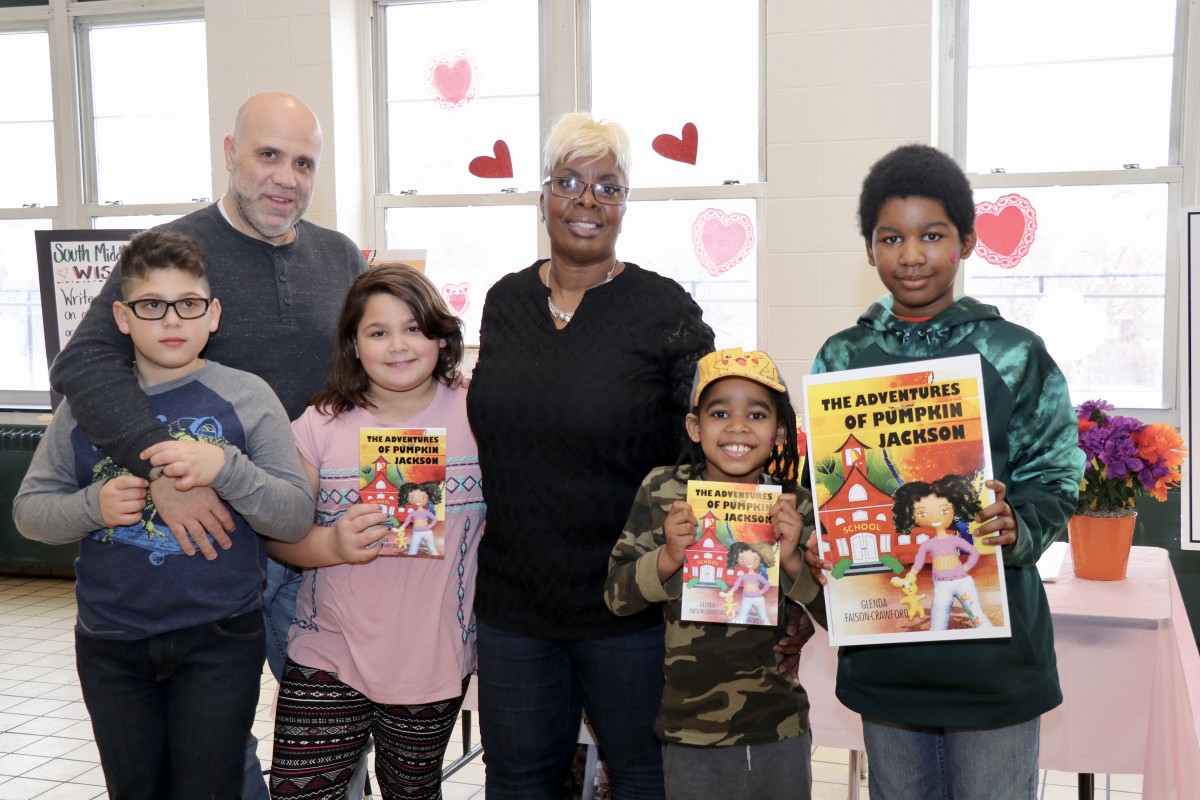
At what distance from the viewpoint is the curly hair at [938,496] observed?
1.52 meters

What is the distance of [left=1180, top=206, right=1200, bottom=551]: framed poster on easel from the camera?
6.98 ft

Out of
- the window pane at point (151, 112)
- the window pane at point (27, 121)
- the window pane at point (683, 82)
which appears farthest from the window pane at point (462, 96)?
the window pane at point (27, 121)

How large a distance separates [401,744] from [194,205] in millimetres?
4242

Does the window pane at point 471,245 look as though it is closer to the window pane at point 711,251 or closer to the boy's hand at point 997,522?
the window pane at point 711,251

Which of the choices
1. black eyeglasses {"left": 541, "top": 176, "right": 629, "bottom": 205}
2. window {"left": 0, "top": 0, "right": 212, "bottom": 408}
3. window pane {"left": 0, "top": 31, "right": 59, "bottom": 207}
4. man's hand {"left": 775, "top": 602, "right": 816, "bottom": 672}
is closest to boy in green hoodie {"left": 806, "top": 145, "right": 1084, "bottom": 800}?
man's hand {"left": 775, "top": 602, "right": 816, "bottom": 672}

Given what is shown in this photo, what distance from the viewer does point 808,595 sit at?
1699 millimetres

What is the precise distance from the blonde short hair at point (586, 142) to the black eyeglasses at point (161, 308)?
71 centimetres

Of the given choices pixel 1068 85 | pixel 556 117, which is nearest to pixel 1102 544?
pixel 1068 85

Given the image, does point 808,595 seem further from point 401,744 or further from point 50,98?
point 50,98

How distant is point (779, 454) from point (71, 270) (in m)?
3.67

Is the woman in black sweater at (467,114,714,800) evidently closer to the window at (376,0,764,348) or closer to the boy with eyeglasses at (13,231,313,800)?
the boy with eyeglasses at (13,231,313,800)

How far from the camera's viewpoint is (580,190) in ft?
6.20

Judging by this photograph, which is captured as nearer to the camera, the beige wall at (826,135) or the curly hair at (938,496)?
the curly hair at (938,496)

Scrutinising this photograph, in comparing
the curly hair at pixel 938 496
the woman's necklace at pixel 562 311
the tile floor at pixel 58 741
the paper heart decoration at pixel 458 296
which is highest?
the paper heart decoration at pixel 458 296
